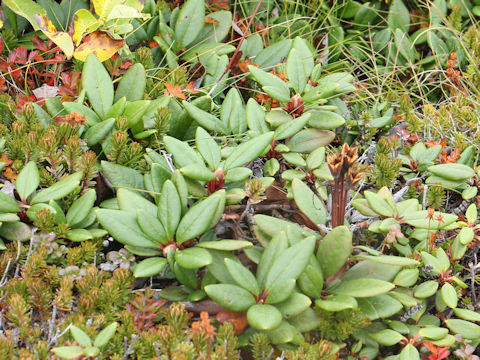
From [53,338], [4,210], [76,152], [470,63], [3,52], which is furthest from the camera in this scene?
[470,63]

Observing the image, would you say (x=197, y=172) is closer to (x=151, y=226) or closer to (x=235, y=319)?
(x=151, y=226)

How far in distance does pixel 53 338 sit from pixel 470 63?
10.5ft

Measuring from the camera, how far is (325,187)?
94.7 inches

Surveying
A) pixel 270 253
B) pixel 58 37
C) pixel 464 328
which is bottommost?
pixel 464 328

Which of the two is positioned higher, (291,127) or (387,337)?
(291,127)

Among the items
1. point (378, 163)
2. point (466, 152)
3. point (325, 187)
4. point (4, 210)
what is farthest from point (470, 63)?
point (4, 210)

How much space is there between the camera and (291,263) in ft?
6.25

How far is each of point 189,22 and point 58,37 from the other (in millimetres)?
839

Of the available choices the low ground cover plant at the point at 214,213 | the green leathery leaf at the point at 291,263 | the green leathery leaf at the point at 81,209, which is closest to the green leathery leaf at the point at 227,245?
the low ground cover plant at the point at 214,213

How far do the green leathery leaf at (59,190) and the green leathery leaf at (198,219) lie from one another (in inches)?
17.2

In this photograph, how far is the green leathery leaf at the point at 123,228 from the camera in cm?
202

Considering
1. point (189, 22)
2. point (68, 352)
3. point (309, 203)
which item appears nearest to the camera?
point (68, 352)

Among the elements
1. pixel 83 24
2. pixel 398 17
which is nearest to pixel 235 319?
pixel 83 24

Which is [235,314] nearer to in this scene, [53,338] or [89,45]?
[53,338]
